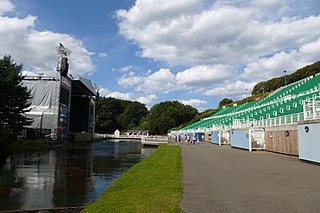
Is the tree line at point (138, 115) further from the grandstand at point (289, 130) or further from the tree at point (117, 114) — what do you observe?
the grandstand at point (289, 130)

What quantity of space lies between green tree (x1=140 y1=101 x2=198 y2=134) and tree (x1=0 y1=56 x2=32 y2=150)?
64.3 metres

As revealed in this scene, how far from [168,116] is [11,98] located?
70310 millimetres

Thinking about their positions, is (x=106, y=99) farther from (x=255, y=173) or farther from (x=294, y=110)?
(x=255, y=173)

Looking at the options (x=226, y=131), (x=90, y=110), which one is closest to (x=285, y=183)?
(x=226, y=131)

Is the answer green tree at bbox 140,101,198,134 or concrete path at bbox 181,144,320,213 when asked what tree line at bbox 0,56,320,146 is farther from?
Answer: concrete path at bbox 181,144,320,213

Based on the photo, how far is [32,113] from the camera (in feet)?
152

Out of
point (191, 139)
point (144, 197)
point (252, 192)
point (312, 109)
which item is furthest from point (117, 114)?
point (252, 192)

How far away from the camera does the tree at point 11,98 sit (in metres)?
28.1

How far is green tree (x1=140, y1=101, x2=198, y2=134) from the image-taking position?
9369 centimetres

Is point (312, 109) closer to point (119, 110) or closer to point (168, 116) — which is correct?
point (168, 116)

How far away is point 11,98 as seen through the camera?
96.5ft

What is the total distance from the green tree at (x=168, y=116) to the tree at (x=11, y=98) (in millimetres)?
64272

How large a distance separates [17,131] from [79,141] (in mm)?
26031

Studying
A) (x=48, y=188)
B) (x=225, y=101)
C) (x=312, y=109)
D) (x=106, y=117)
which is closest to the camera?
(x=48, y=188)
